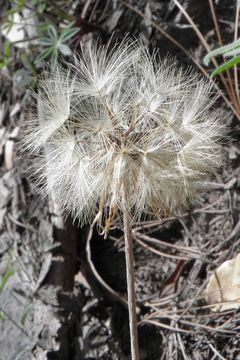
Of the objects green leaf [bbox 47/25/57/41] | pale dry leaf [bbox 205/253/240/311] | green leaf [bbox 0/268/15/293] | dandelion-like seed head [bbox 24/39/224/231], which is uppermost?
green leaf [bbox 47/25/57/41]

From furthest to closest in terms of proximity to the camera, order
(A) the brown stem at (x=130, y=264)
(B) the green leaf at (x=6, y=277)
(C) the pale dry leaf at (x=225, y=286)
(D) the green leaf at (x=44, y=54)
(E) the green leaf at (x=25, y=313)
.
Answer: (D) the green leaf at (x=44, y=54)
(B) the green leaf at (x=6, y=277)
(E) the green leaf at (x=25, y=313)
(C) the pale dry leaf at (x=225, y=286)
(A) the brown stem at (x=130, y=264)

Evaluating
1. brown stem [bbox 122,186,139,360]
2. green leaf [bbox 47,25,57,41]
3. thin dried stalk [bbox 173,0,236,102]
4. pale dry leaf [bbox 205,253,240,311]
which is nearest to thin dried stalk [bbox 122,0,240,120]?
thin dried stalk [bbox 173,0,236,102]

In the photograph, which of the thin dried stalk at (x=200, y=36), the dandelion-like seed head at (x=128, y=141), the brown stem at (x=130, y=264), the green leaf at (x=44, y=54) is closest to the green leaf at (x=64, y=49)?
the green leaf at (x=44, y=54)

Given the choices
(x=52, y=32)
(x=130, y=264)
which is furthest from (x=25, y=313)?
(x=52, y=32)

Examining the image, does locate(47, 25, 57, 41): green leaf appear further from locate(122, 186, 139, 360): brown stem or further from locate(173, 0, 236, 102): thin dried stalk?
locate(122, 186, 139, 360): brown stem

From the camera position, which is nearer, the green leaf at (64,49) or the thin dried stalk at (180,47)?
the thin dried stalk at (180,47)

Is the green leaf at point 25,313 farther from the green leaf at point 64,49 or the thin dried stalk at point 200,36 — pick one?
the thin dried stalk at point 200,36

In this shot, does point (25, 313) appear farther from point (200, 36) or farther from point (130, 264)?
point (200, 36)

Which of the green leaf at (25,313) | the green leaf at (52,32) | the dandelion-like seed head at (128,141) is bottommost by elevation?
the green leaf at (25,313)
